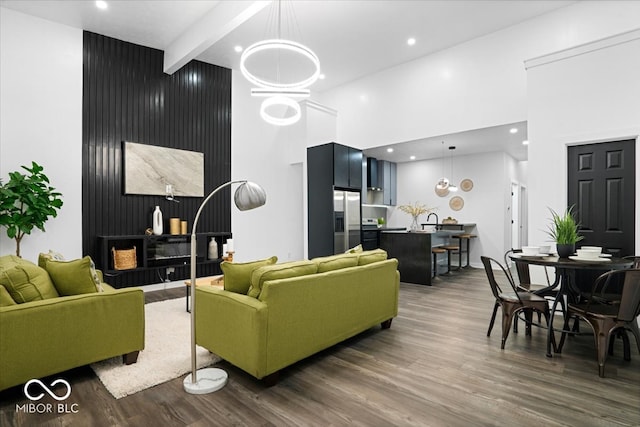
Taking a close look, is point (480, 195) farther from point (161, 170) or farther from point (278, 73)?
point (161, 170)

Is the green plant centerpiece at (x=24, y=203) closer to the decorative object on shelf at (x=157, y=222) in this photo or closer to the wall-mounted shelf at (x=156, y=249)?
the wall-mounted shelf at (x=156, y=249)

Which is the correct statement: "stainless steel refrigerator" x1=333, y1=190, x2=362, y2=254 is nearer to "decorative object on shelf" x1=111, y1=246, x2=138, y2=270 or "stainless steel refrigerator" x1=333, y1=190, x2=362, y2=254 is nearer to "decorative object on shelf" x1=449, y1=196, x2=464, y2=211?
"decorative object on shelf" x1=449, y1=196, x2=464, y2=211

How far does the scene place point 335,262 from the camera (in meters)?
3.03

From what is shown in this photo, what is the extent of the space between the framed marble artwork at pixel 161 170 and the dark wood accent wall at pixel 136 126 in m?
0.11

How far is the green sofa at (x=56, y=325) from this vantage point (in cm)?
214

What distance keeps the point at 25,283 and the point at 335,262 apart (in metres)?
2.29

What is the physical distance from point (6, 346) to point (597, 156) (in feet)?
19.6

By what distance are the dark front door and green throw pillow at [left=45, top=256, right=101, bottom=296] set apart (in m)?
5.30

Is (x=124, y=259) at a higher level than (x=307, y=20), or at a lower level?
lower

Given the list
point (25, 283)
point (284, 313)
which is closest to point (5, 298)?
point (25, 283)

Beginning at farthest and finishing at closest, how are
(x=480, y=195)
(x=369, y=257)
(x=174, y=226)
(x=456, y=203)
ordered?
1. (x=456, y=203)
2. (x=480, y=195)
3. (x=174, y=226)
4. (x=369, y=257)

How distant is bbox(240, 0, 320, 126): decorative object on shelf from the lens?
3.64 metres

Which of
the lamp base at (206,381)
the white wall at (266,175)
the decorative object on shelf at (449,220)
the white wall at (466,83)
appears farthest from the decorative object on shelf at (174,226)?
the decorative object on shelf at (449,220)

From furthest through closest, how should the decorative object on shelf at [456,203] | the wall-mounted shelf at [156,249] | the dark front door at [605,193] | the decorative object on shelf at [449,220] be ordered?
the decorative object on shelf at [456,203] < the decorative object on shelf at [449,220] < the wall-mounted shelf at [156,249] < the dark front door at [605,193]
